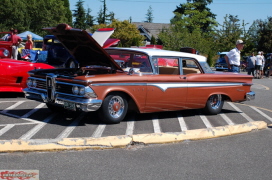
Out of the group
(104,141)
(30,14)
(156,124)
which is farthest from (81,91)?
(30,14)

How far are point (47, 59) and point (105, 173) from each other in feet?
35.5

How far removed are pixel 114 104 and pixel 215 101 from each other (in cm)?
273

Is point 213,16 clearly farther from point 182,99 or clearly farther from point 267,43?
point 182,99

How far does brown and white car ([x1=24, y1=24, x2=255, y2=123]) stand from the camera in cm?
645

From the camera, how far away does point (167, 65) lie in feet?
25.0

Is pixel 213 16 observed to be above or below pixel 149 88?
above

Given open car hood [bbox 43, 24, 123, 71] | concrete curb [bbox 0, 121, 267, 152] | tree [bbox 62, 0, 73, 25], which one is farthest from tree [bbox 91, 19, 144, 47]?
concrete curb [bbox 0, 121, 267, 152]

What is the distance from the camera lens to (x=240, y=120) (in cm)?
814

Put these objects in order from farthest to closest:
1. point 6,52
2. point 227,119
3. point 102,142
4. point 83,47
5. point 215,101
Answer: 1. point 6,52
2. point 215,101
3. point 227,119
4. point 83,47
5. point 102,142

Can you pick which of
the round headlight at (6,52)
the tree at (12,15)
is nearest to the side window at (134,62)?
the round headlight at (6,52)

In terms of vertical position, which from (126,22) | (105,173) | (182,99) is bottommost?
(105,173)

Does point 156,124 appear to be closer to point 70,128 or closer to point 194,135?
point 194,135

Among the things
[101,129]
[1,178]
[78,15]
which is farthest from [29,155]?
[78,15]

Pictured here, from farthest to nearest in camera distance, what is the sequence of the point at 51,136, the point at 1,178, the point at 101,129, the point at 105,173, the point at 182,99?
the point at 182,99 → the point at 101,129 → the point at 51,136 → the point at 105,173 → the point at 1,178
